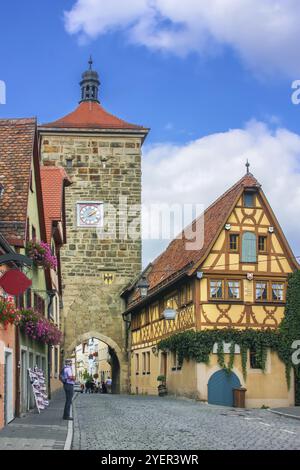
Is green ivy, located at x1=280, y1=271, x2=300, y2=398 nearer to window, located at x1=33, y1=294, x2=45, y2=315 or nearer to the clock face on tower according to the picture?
window, located at x1=33, y1=294, x2=45, y2=315

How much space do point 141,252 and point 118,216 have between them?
2.35 m

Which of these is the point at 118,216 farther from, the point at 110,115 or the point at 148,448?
the point at 148,448

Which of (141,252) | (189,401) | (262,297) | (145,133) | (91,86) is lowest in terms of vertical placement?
(189,401)

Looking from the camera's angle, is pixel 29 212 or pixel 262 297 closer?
pixel 29 212

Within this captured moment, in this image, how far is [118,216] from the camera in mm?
46531

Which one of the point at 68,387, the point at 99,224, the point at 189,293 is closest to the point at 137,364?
the point at 99,224

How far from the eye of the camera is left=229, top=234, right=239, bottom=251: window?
3155cm

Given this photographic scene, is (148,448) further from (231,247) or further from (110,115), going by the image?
(110,115)

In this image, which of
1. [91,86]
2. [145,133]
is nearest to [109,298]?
[145,133]

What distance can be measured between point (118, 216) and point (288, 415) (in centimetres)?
2504

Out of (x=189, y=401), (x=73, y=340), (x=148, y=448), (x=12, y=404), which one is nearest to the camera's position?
(x=148, y=448)

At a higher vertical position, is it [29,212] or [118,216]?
[118,216]

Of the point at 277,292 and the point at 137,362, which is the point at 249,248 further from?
the point at 137,362
